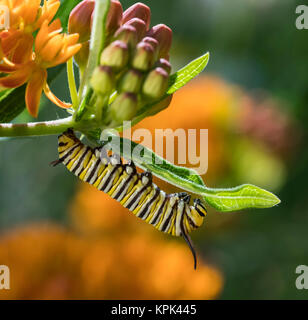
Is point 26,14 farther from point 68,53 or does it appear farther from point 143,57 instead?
point 143,57

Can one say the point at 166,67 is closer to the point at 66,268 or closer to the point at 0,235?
the point at 66,268

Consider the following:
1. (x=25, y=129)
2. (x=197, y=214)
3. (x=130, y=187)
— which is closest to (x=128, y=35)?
(x=25, y=129)

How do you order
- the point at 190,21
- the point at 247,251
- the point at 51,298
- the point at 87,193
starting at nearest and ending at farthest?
the point at 51,298, the point at 87,193, the point at 247,251, the point at 190,21

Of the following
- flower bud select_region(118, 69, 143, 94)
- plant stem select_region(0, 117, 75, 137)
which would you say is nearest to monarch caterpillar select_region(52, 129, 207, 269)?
plant stem select_region(0, 117, 75, 137)

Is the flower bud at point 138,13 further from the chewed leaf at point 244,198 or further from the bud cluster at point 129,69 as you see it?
the chewed leaf at point 244,198

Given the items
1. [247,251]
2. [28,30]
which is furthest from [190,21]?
[28,30]

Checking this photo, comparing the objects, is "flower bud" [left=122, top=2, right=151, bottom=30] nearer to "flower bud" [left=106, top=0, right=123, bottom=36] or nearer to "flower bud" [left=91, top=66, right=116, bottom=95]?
"flower bud" [left=106, top=0, right=123, bottom=36]
